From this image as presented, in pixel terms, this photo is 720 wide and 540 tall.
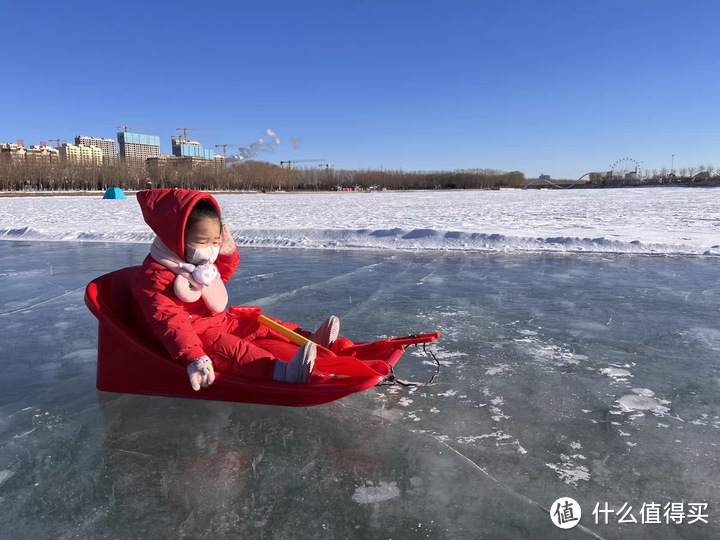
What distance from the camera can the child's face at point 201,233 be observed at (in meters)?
2.05

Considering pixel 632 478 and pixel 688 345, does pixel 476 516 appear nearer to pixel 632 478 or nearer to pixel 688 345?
pixel 632 478

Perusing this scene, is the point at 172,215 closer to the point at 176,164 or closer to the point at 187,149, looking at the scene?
the point at 176,164

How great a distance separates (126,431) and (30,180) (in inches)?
2558

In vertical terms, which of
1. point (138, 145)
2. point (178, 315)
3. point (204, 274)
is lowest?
point (178, 315)

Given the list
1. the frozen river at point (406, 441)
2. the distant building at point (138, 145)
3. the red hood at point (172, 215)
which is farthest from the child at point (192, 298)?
the distant building at point (138, 145)

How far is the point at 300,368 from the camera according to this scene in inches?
73.4

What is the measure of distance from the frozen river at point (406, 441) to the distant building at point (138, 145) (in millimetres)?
154368

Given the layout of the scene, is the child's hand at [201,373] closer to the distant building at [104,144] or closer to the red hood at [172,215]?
the red hood at [172,215]

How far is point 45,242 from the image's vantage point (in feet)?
28.5

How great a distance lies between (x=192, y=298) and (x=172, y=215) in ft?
1.09

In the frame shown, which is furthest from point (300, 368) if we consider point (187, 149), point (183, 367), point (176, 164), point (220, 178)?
point (187, 149)

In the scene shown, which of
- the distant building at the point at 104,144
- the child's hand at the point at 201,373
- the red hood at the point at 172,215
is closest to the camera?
the child's hand at the point at 201,373

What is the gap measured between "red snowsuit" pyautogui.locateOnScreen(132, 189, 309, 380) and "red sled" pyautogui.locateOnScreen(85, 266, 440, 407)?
7 centimetres

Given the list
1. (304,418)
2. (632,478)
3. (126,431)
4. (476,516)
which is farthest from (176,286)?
(632,478)
